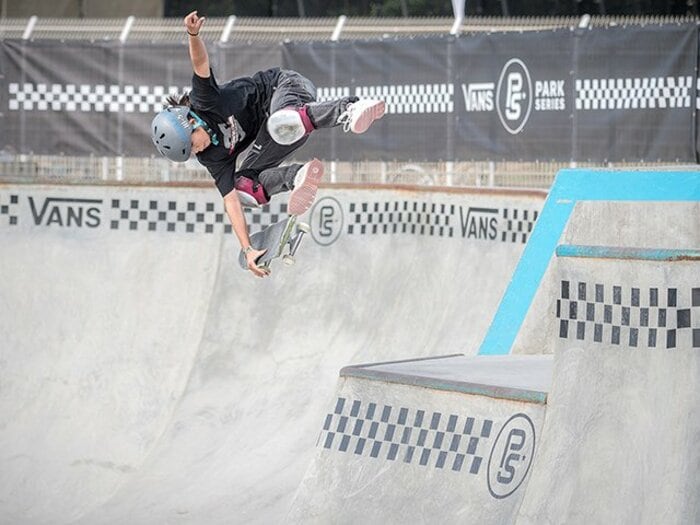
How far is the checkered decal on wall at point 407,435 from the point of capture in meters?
7.32

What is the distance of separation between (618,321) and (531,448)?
1.04 meters

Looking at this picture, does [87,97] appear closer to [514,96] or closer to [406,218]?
[406,218]

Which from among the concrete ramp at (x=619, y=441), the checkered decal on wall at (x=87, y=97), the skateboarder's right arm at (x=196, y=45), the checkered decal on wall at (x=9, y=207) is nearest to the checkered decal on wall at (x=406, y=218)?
the checkered decal on wall at (x=87, y=97)

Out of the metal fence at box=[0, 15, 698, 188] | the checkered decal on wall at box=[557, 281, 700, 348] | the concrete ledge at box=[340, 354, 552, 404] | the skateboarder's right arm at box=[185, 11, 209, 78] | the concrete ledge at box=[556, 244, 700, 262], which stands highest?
the metal fence at box=[0, 15, 698, 188]

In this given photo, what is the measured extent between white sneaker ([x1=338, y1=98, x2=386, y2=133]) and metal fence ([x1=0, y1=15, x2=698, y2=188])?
548cm

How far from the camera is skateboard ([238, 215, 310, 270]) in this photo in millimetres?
8078

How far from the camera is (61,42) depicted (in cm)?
1512

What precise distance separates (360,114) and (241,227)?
1.14m

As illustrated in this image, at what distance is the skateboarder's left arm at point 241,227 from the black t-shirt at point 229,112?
0.06 metres

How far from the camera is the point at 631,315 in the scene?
6230 mm

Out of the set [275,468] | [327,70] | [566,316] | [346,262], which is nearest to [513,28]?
[327,70]

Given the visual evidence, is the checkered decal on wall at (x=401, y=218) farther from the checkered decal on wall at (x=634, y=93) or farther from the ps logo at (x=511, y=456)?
the ps logo at (x=511, y=456)

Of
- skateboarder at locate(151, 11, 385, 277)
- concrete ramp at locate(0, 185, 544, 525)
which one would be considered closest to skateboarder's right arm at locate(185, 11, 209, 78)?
skateboarder at locate(151, 11, 385, 277)

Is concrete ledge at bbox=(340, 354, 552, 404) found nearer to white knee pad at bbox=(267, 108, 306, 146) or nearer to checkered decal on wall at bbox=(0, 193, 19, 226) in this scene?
white knee pad at bbox=(267, 108, 306, 146)
